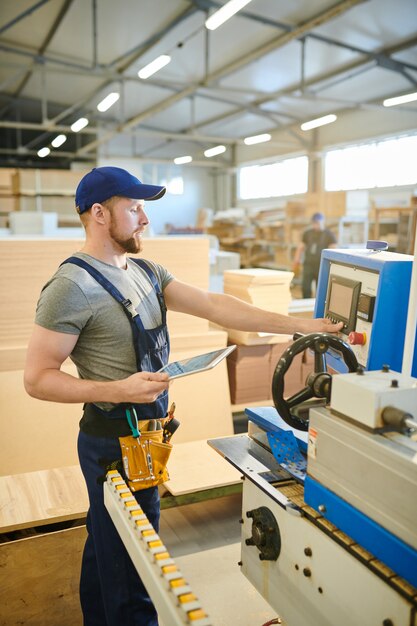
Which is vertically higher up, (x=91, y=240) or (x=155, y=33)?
(x=155, y=33)

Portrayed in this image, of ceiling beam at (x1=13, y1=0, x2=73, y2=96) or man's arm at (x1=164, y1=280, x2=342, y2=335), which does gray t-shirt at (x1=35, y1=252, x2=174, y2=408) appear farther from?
ceiling beam at (x1=13, y1=0, x2=73, y2=96)

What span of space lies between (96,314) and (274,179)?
44.8ft

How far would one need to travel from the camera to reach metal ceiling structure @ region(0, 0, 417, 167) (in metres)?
7.82

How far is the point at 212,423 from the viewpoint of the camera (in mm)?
3568

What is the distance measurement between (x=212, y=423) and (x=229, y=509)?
0.54 m

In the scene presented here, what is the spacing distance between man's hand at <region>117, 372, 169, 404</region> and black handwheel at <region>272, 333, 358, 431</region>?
1.06ft

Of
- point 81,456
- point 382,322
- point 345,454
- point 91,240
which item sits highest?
point 91,240

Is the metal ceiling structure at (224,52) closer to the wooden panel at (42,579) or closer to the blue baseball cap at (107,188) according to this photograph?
the blue baseball cap at (107,188)

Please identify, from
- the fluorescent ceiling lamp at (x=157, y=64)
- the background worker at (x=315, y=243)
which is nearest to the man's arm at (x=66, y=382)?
the fluorescent ceiling lamp at (x=157, y=64)

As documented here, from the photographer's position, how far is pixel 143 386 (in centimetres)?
158

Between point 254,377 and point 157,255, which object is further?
point 254,377

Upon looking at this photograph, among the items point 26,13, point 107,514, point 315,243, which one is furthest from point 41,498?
point 26,13

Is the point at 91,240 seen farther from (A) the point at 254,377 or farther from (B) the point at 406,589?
(A) the point at 254,377

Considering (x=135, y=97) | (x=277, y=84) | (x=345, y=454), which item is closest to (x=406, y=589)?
(x=345, y=454)
